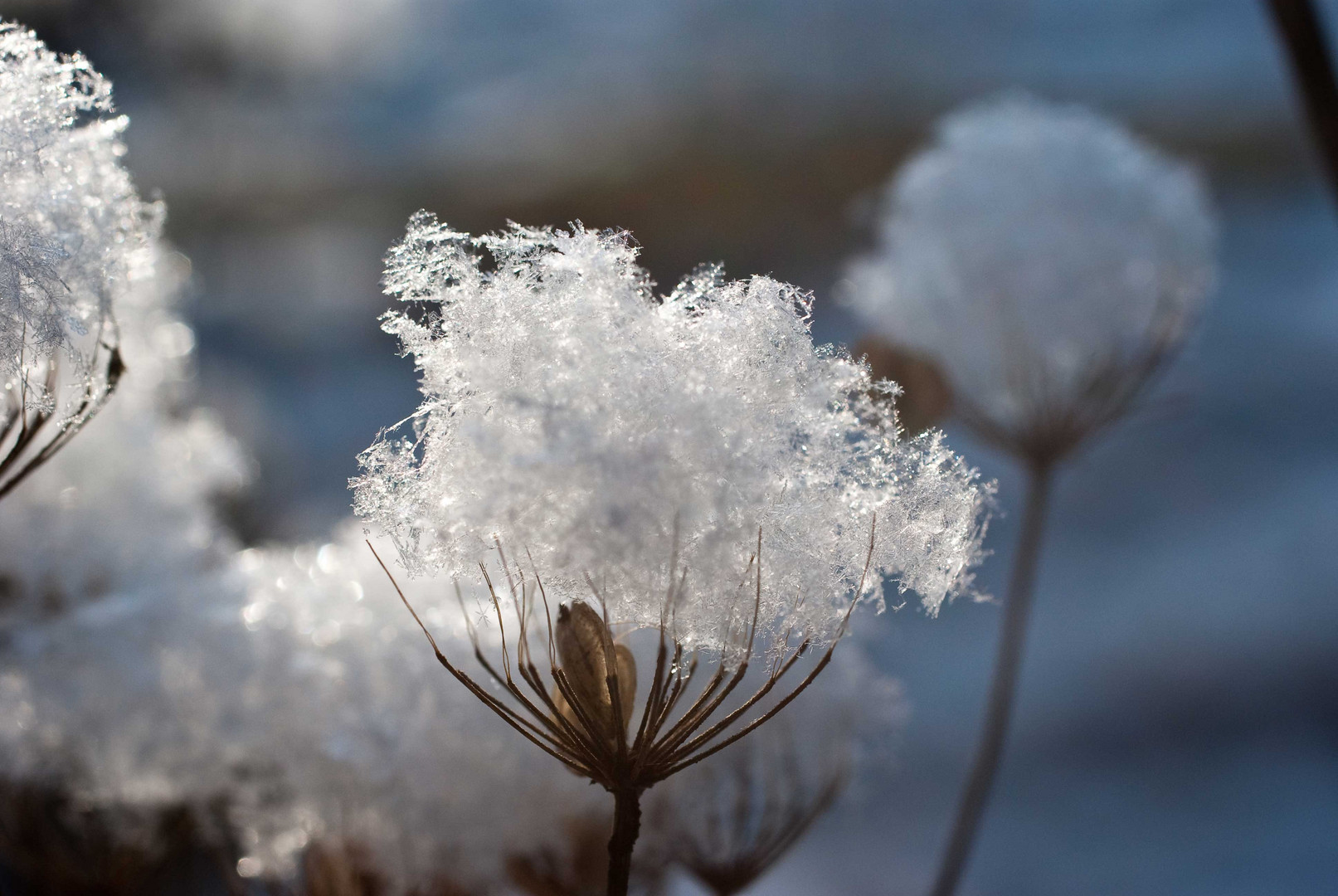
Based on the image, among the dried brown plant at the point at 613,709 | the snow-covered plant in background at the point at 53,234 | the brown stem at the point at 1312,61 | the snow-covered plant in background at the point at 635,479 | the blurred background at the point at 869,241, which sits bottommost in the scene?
the dried brown plant at the point at 613,709

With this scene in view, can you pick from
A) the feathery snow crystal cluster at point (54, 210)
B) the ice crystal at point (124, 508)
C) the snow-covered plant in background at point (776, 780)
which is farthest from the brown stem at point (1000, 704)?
the feathery snow crystal cluster at point (54, 210)

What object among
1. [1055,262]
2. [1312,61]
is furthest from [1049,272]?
[1312,61]

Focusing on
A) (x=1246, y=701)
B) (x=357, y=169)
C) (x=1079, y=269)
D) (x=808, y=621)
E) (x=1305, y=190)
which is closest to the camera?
(x=808, y=621)

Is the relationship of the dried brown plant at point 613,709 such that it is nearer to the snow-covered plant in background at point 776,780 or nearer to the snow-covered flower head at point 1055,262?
the snow-covered plant in background at point 776,780

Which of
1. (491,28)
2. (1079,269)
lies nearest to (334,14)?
(491,28)

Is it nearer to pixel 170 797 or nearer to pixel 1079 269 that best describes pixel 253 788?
pixel 170 797

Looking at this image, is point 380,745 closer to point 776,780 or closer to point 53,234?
point 776,780

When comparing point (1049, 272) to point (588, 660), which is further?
point (1049, 272)
